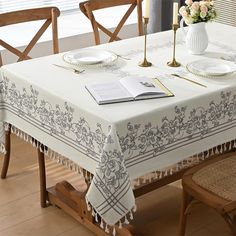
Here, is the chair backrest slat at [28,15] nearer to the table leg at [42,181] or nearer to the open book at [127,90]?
the table leg at [42,181]

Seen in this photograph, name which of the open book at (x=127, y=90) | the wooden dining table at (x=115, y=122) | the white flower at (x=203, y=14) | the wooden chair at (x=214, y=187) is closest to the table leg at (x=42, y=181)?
the wooden dining table at (x=115, y=122)

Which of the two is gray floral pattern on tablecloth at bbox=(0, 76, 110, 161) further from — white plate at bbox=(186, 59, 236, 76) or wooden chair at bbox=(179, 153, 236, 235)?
white plate at bbox=(186, 59, 236, 76)

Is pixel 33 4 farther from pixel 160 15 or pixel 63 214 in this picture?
pixel 63 214

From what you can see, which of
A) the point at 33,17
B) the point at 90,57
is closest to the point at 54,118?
the point at 90,57

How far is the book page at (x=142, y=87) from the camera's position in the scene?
2.32m

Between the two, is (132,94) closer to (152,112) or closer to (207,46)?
(152,112)

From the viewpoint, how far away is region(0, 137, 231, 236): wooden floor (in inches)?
108

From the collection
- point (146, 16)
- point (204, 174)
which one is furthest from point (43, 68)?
point (204, 174)

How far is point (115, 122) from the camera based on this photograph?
6.95ft

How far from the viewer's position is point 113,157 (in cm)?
212

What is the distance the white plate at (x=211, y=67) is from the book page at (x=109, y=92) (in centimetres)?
38

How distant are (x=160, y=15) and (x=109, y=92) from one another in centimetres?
243

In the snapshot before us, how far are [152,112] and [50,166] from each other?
129 cm

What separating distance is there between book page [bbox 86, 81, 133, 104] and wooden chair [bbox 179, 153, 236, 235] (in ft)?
1.36
